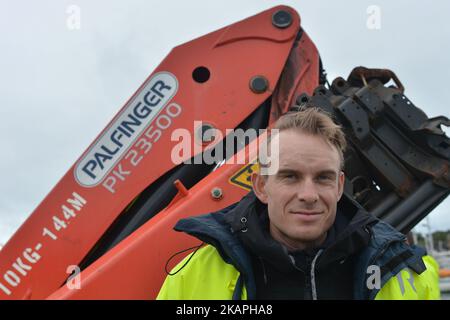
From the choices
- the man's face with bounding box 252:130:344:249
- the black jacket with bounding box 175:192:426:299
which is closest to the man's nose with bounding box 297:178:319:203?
the man's face with bounding box 252:130:344:249

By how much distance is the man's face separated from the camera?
1.53 m

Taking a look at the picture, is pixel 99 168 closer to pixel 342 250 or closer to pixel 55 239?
pixel 55 239

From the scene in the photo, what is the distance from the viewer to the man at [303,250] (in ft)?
5.01

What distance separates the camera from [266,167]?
5.41ft

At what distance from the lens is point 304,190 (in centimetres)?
151

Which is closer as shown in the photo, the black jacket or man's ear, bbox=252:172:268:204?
the black jacket

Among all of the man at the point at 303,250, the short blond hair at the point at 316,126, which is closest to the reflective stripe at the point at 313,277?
the man at the point at 303,250

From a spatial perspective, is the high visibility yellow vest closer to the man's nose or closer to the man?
the man

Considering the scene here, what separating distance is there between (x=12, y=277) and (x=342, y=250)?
2.00 metres

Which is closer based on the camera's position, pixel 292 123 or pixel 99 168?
pixel 292 123

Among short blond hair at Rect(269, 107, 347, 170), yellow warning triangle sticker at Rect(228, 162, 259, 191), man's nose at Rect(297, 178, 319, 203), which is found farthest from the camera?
yellow warning triangle sticker at Rect(228, 162, 259, 191)

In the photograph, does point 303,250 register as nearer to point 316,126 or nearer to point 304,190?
point 304,190

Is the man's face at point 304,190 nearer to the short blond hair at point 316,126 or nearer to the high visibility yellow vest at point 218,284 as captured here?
the short blond hair at point 316,126
